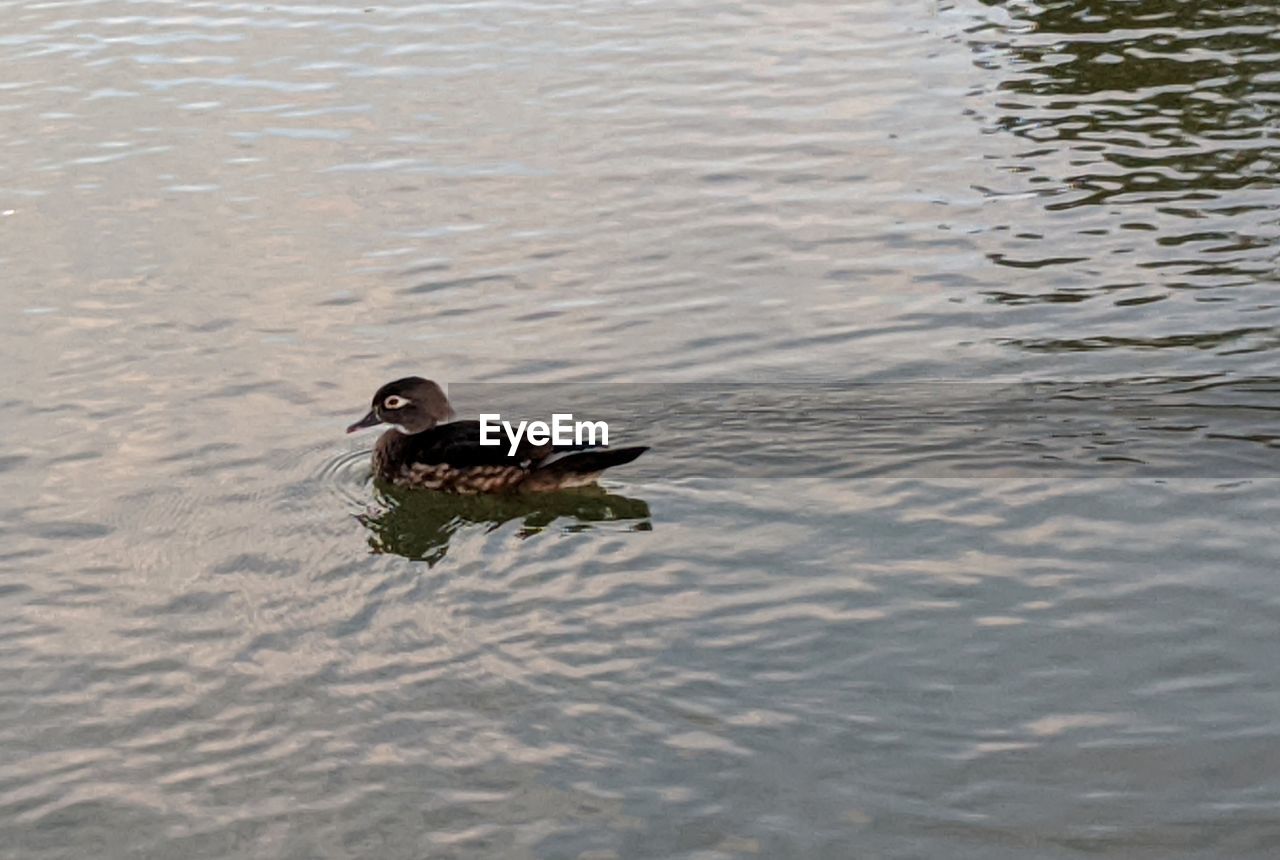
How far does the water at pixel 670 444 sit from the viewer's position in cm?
790

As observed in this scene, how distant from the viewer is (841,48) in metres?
18.4

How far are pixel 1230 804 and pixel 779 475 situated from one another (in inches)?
147

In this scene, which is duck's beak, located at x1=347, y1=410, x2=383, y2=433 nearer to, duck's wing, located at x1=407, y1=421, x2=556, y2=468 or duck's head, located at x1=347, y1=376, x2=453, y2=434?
duck's head, located at x1=347, y1=376, x2=453, y2=434

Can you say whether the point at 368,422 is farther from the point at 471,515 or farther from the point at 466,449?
the point at 471,515

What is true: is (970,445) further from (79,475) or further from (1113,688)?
(79,475)

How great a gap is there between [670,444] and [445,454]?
127 cm

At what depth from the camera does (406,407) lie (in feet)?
37.1

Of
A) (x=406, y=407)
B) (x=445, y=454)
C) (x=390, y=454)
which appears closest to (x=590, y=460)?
(x=445, y=454)

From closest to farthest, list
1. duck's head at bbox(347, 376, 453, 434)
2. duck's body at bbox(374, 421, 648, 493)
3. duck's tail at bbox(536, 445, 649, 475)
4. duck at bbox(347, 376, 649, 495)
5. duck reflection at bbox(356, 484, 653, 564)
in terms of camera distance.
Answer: duck reflection at bbox(356, 484, 653, 564) < duck's tail at bbox(536, 445, 649, 475) < duck's body at bbox(374, 421, 648, 493) < duck at bbox(347, 376, 649, 495) < duck's head at bbox(347, 376, 453, 434)

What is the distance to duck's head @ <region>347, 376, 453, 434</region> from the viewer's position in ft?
37.1

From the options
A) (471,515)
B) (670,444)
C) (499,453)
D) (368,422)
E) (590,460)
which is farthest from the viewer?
(368,422)

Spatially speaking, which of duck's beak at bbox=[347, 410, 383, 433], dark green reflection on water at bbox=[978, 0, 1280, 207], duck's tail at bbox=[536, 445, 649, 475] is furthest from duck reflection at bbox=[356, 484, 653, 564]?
dark green reflection on water at bbox=[978, 0, 1280, 207]

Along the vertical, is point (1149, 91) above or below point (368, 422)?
above

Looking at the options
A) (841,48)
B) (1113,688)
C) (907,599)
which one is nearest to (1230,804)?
(1113,688)
